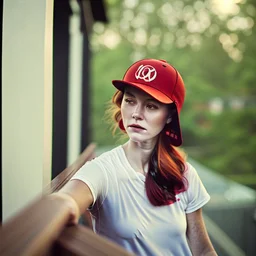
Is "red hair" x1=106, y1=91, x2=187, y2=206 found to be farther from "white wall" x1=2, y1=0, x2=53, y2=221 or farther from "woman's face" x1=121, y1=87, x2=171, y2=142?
"white wall" x1=2, y1=0, x2=53, y2=221

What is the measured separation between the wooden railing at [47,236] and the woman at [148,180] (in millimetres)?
165

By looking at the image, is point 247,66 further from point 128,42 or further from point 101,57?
point 128,42

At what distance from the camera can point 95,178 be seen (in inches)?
29.4

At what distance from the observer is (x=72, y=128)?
294 centimetres

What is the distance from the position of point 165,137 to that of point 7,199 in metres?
0.56

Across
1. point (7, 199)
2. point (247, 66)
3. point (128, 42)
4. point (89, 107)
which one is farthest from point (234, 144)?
point (7, 199)

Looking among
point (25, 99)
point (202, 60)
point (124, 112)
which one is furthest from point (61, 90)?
point (202, 60)

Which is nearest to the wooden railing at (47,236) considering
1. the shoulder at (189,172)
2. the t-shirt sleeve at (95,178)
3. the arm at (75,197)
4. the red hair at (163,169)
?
the arm at (75,197)

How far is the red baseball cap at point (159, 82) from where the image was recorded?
2.57 feet

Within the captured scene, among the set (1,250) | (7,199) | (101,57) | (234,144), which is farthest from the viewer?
(234,144)

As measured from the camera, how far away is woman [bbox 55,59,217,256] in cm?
77

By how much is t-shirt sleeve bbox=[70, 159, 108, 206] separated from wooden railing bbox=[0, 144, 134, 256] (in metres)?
0.15

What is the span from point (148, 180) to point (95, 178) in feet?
0.46

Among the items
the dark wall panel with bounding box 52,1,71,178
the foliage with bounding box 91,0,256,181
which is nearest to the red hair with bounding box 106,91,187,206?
the dark wall panel with bounding box 52,1,71,178
